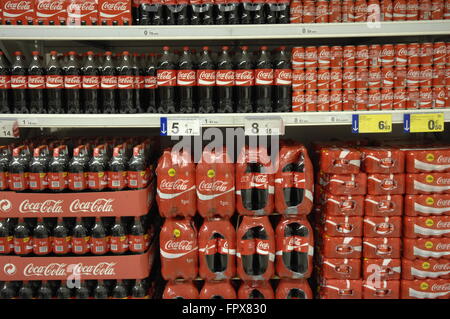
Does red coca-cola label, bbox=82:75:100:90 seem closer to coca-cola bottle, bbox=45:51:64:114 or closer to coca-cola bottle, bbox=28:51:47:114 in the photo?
coca-cola bottle, bbox=45:51:64:114

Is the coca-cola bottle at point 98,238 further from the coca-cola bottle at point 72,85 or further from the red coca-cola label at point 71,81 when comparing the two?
the red coca-cola label at point 71,81

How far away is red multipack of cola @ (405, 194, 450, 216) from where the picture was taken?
2.14m

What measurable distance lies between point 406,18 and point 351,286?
154cm

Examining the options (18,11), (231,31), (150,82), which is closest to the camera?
(231,31)

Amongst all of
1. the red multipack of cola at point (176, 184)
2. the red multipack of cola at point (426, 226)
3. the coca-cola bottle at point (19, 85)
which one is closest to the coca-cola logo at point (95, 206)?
the red multipack of cola at point (176, 184)

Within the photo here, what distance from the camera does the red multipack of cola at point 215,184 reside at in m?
2.14

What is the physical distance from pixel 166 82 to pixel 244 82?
0.44m

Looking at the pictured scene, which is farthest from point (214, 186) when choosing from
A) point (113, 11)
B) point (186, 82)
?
point (113, 11)

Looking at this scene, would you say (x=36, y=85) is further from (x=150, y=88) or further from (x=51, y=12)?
(x=150, y=88)

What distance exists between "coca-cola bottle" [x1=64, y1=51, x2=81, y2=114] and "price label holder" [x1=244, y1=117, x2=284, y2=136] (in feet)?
3.23

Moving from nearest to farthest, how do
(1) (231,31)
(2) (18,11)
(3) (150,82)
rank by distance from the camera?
1. (1) (231,31)
2. (2) (18,11)
3. (3) (150,82)

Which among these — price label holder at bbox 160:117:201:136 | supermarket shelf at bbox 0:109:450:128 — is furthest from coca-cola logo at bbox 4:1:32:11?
price label holder at bbox 160:117:201:136

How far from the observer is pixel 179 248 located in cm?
218
